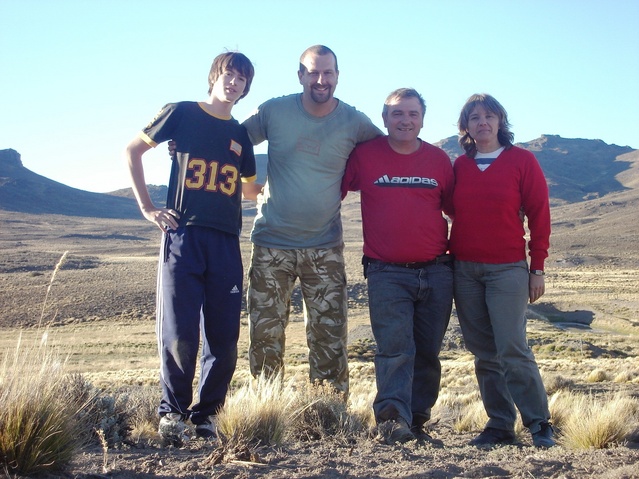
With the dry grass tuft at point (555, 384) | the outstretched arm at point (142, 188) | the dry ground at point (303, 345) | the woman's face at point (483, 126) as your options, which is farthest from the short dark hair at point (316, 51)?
the dry grass tuft at point (555, 384)

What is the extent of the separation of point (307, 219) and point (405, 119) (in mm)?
1005

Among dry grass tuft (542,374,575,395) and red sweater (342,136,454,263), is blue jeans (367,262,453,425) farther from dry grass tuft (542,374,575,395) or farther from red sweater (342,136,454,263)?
dry grass tuft (542,374,575,395)

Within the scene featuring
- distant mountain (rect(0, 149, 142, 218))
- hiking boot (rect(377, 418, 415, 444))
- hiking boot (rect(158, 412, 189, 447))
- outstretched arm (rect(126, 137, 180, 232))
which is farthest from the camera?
distant mountain (rect(0, 149, 142, 218))

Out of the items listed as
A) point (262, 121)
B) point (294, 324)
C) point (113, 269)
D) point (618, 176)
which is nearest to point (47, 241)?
point (113, 269)

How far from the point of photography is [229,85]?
451 cm

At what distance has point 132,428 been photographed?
4.37 m

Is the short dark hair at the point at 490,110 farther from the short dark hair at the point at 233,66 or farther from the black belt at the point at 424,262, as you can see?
the short dark hair at the point at 233,66

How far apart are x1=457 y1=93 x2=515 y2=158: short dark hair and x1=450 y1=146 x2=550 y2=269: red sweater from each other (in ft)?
0.43

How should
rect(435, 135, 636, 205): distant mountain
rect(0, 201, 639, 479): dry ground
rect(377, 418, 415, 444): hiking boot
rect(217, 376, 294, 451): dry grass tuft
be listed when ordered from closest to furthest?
rect(0, 201, 639, 479): dry ground, rect(217, 376, 294, 451): dry grass tuft, rect(377, 418, 415, 444): hiking boot, rect(435, 135, 636, 205): distant mountain

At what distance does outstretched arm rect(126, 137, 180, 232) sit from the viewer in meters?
4.35

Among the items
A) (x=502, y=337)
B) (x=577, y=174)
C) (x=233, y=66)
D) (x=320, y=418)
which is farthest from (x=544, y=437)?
(x=577, y=174)

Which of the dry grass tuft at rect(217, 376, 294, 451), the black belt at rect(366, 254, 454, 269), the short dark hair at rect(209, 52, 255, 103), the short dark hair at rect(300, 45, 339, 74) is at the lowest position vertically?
the dry grass tuft at rect(217, 376, 294, 451)

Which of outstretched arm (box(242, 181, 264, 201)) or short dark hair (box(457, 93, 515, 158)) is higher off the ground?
short dark hair (box(457, 93, 515, 158))

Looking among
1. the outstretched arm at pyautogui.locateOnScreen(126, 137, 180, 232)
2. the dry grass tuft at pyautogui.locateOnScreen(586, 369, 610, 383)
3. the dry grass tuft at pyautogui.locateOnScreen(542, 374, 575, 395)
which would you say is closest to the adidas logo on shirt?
the outstretched arm at pyautogui.locateOnScreen(126, 137, 180, 232)
